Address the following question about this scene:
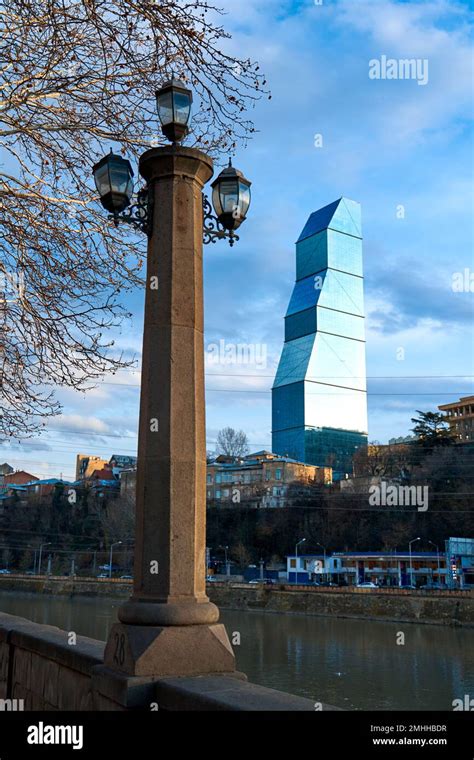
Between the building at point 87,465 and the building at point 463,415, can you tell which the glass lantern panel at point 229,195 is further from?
the building at point 87,465

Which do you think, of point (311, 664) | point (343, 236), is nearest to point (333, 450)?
point (343, 236)

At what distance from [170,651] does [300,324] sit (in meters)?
131

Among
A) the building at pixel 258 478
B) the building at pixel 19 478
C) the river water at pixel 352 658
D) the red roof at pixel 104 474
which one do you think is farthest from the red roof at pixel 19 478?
the river water at pixel 352 658

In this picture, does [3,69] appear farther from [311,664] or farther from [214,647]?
[311,664]

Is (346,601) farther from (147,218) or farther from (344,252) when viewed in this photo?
(344,252)

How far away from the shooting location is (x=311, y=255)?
145750mm

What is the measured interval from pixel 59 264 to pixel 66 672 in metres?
5.31

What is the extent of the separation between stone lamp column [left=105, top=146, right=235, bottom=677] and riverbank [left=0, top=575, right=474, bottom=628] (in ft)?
151

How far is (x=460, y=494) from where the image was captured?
72.9 m

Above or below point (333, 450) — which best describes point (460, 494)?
below

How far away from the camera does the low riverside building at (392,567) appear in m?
64.8

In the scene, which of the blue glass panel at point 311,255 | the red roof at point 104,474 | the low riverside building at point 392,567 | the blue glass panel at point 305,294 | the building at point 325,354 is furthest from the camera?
the blue glass panel at point 311,255

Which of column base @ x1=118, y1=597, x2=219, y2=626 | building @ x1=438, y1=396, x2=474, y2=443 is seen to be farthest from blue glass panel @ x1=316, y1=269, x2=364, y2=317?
column base @ x1=118, y1=597, x2=219, y2=626

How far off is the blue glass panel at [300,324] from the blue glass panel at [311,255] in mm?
11849
